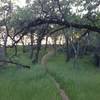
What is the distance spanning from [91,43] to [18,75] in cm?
2472

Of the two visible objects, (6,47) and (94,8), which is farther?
(94,8)

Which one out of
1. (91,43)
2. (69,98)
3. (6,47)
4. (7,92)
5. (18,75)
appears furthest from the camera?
(91,43)

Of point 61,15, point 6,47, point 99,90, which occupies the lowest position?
point 99,90

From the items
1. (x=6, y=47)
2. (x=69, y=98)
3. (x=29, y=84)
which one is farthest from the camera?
(x=29, y=84)

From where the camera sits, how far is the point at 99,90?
914 inches

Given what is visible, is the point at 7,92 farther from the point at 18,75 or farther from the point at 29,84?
the point at 18,75

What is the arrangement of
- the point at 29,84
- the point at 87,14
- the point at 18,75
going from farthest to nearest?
the point at 18,75, the point at 29,84, the point at 87,14

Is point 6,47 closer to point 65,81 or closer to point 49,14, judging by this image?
point 49,14

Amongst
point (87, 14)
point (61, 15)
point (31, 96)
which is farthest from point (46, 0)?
point (31, 96)

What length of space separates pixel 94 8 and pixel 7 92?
724 centimetres

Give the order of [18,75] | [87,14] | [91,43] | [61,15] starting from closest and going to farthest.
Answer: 1. [61,15]
2. [87,14]
3. [18,75]
4. [91,43]

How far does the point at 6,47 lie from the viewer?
42.9 ft

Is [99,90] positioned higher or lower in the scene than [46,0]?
lower

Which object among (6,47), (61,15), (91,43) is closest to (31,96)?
(61,15)
